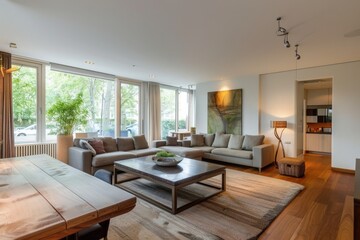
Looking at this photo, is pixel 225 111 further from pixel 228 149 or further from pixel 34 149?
pixel 34 149

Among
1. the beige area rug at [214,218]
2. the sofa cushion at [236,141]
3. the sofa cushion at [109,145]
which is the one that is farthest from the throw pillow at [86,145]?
the sofa cushion at [236,141]

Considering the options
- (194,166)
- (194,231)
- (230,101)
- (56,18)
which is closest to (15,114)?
(56,18)

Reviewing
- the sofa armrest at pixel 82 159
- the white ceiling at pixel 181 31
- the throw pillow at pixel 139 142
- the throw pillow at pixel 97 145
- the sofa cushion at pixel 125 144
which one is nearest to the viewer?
the white ceiling at pixel 181 31

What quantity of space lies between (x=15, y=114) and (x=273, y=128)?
254 inches

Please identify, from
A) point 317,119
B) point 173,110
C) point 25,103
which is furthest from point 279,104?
point 25,103

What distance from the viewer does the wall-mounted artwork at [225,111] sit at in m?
6.04

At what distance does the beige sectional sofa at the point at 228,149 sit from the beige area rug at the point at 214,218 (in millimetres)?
1341

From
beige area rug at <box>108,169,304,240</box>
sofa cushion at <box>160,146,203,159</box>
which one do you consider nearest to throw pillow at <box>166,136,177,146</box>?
sofa cushion at <box>160,146,203,159</box>

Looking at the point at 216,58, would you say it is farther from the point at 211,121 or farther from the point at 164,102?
the point at 164,102

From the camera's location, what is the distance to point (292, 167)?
414 cm

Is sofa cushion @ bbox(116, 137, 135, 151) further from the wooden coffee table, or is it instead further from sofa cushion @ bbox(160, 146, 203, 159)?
the wooden coffee table

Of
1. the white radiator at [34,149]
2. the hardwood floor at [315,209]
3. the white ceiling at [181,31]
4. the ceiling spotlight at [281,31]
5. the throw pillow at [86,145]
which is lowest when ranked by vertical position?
the hardwood floor at [315,209]

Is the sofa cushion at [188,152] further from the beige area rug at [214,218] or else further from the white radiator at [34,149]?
the white radiator at [34,149]

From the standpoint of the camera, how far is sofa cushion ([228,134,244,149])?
540 centimetres
